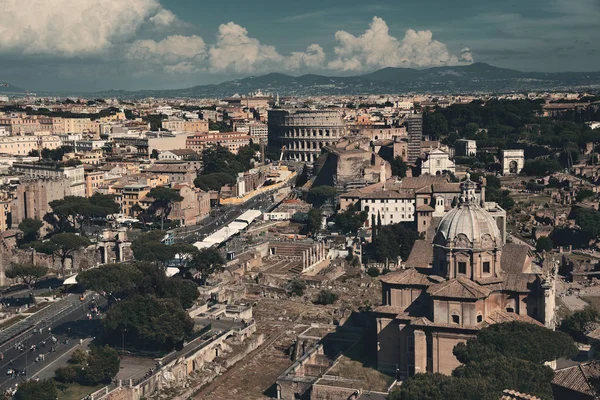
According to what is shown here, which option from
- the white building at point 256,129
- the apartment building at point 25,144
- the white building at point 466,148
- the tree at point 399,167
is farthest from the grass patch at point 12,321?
the white building at point 256,129

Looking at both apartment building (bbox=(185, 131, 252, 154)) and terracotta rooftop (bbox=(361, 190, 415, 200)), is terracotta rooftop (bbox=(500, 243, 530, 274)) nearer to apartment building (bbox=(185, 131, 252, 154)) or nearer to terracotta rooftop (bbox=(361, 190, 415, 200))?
terracotta rooftop (bbox=(361, 190, 415, 200))

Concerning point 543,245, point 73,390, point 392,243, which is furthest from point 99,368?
point 543,245

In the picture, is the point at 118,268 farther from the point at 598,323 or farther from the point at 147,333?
the point at 598,323

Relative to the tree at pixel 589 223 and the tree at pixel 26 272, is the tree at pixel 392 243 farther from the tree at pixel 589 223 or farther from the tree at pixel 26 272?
the tree at pixel 26 272

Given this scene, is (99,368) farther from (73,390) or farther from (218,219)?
(218,219)

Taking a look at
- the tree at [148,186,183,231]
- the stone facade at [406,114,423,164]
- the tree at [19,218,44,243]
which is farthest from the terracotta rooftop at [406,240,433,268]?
the stone facade at [406,114,423,164]

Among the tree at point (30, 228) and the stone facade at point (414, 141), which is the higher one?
the stone facade at point (414, 141)
